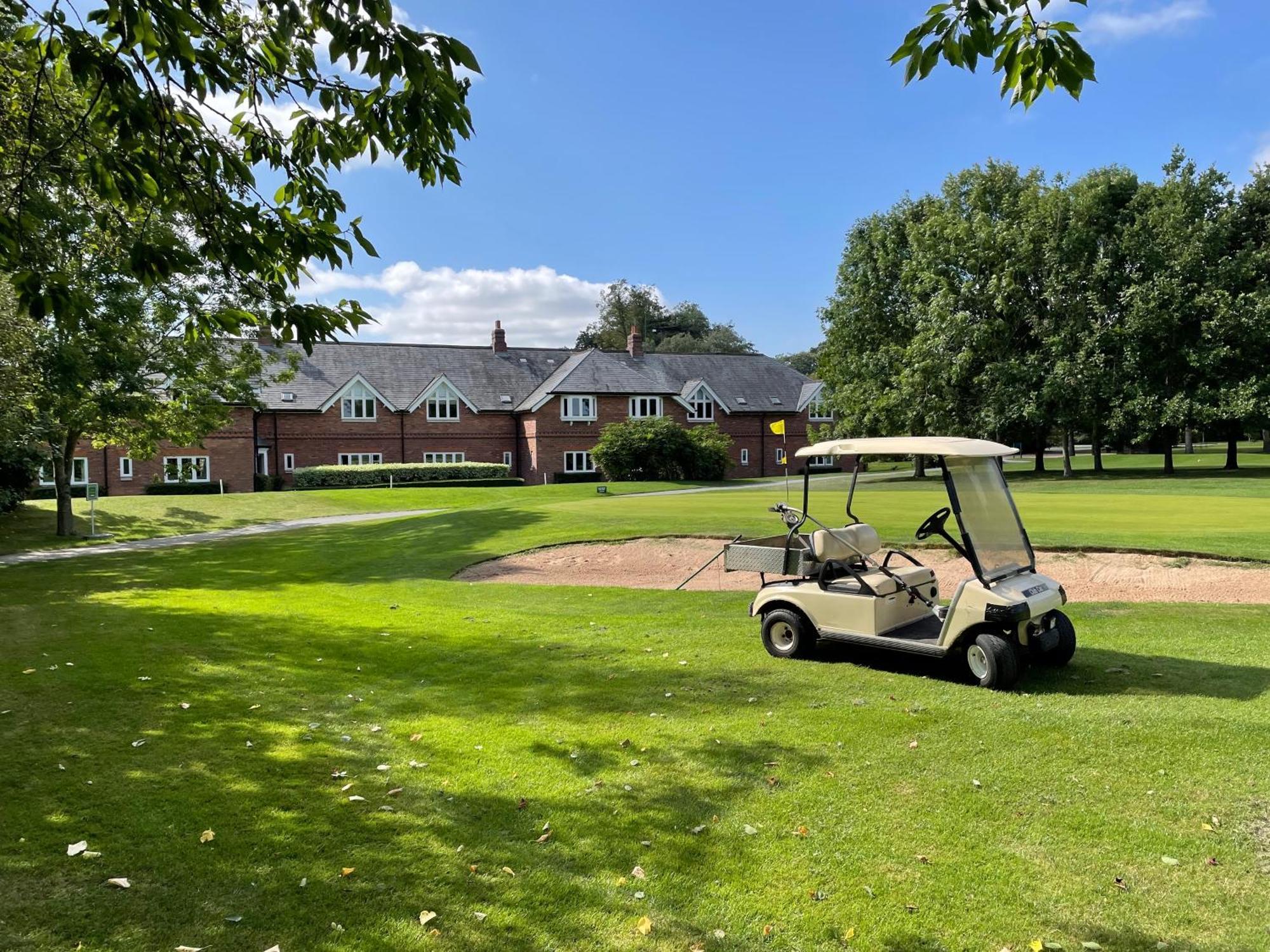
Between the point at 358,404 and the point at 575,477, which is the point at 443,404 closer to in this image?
the point at 358,404

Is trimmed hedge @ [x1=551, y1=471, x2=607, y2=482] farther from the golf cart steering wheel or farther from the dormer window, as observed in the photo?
the golf cart steering wheel

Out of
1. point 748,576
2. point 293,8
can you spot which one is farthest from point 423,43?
point 748,576

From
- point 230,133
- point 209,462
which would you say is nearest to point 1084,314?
point 230,133

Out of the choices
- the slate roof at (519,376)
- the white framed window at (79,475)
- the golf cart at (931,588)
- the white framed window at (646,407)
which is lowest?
the golf cart at (931,588)

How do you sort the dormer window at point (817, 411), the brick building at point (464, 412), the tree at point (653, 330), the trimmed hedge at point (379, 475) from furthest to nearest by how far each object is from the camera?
the tree at point (653, 330), the dormer window at point (817, 411), the brick building at point (464, 412), the trimmed hedge at point (379, 475)

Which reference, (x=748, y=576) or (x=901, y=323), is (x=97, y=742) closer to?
(x=748, y=576)

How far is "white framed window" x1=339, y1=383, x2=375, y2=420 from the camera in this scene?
46.0 meters

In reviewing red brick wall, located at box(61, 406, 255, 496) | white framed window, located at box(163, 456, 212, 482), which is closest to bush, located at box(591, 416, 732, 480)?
red brick wall, located at box(61, 406, 255, 496)

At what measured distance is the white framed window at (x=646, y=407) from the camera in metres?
50.2

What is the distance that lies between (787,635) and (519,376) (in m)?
46.6

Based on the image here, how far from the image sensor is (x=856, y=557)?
26.0ft

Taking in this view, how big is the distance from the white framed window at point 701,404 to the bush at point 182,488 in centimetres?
2892

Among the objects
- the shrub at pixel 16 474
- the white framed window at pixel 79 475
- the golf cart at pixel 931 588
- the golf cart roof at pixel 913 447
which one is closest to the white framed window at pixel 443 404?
the white framed window at pixel 79 475

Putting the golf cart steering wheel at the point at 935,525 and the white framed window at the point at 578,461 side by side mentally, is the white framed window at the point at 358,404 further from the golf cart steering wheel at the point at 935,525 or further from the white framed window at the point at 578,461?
the golf cart steering wheel at the point at 935,525
